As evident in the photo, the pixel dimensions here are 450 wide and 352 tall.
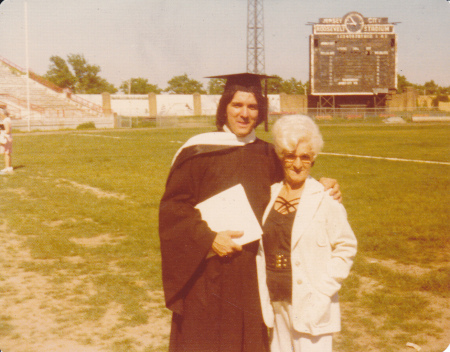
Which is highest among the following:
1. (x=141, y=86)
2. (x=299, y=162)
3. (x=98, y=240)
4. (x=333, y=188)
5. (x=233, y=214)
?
(x=141, y=86)

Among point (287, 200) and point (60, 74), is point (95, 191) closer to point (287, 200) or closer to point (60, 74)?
point (287, 200)

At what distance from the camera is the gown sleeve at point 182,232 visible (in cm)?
259

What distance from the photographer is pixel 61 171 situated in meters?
14.5

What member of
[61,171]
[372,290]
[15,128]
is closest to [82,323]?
[372,290]

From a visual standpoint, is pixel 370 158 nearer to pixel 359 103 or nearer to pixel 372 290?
pixel 372 290

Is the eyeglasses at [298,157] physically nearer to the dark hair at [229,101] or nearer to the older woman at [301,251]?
the older woman at [301,251]

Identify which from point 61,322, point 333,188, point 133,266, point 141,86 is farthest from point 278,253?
point 141,86

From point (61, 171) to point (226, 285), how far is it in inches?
499

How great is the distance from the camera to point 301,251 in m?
2.53

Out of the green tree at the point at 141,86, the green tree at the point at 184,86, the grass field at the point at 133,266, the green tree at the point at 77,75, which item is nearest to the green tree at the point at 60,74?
the green tree at the point at 77,75

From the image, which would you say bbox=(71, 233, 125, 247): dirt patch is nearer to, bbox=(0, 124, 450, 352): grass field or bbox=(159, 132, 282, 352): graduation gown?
bbox=(0, 124, 450, 352): grass field

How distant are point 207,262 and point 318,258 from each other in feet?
1.84

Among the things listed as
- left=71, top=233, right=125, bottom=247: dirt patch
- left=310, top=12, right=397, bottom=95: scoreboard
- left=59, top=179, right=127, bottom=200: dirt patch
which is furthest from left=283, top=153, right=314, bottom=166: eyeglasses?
left=310, top=12, right=397, bottom=95: scoreboard

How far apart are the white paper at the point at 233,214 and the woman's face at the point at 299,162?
0.26 m
